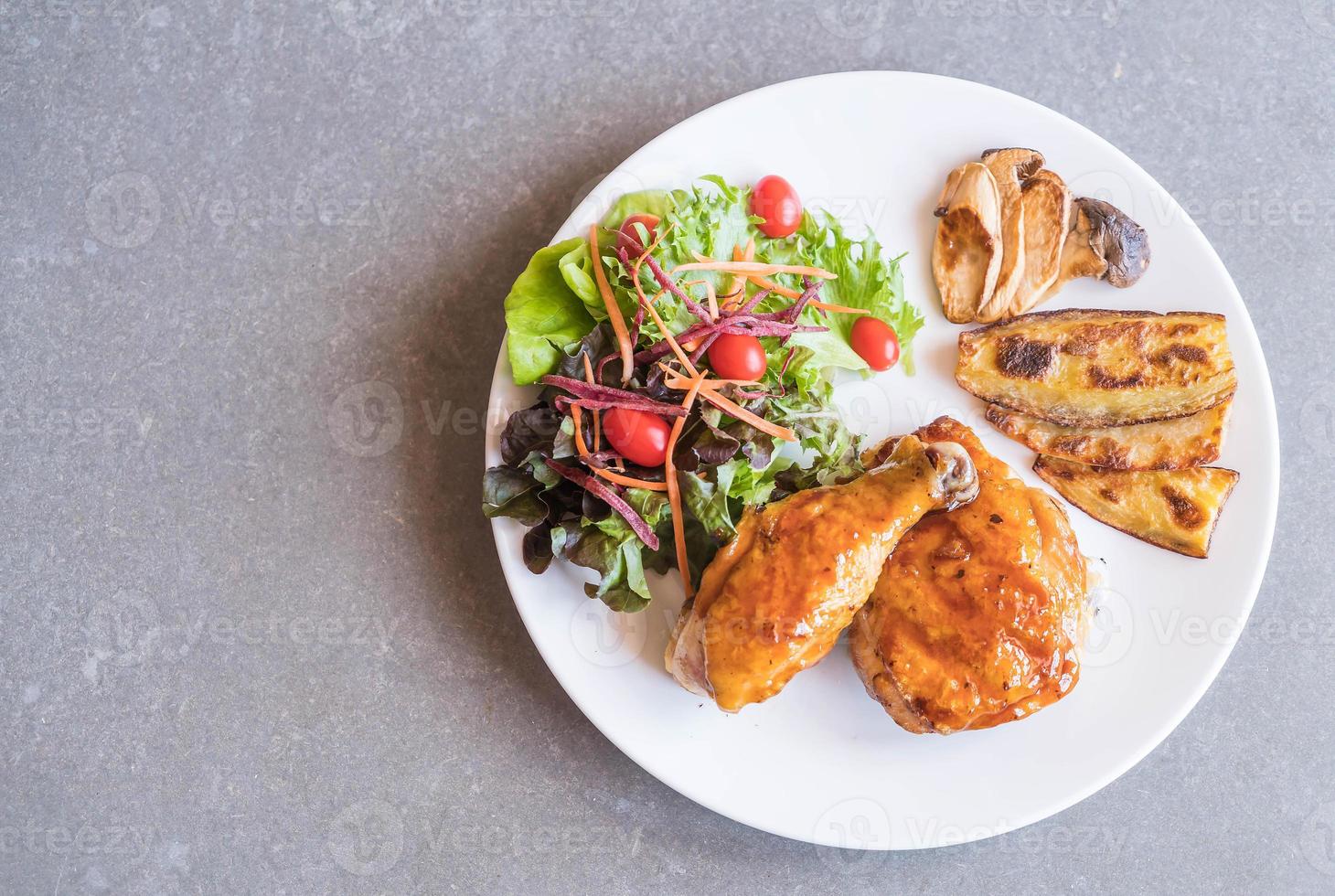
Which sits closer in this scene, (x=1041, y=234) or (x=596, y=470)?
(x=596, y=470)

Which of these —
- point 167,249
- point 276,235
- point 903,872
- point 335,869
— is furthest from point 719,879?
point 167,249

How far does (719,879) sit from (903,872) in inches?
29.1

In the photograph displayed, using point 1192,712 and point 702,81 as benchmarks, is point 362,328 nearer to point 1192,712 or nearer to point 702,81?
point 702,81

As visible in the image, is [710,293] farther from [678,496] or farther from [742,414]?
[678,496]

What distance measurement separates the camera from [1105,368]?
10.7ft

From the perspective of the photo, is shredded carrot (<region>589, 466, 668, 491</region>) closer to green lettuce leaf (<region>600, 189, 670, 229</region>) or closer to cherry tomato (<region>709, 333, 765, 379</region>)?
cherry tomato (<region>709, 333, 765, 379</region>)

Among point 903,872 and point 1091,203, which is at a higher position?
point 1091,203

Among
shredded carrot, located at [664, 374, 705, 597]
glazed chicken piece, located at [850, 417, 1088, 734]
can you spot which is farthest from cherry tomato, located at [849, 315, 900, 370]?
shredded carrot, located at [664, 374, 705, 597]

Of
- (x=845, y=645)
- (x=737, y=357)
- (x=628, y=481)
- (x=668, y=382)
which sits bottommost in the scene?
(x=845, y=645)

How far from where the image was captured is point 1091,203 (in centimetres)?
329

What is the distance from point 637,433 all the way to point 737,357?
0.43m

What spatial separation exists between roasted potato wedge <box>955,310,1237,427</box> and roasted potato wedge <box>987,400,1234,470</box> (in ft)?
0.13

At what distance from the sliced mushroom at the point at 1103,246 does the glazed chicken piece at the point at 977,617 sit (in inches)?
38.5

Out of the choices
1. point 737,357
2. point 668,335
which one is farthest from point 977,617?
point 668,335
